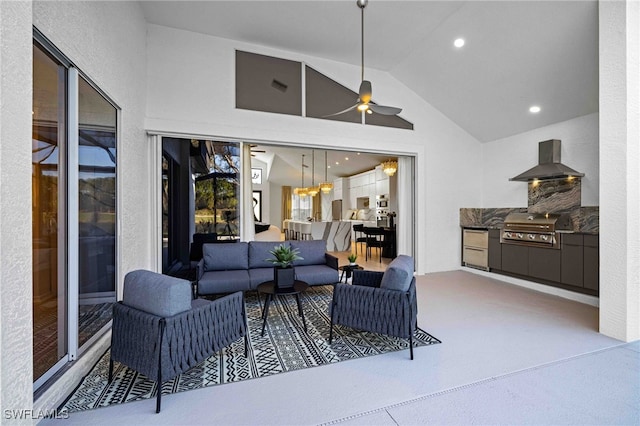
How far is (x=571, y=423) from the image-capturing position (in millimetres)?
1701

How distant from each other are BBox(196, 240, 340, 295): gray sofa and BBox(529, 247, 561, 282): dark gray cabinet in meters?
3.39

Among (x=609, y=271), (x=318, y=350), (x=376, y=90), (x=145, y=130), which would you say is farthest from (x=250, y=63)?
(x=609, y=271)

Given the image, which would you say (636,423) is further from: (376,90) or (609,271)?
(376,90)

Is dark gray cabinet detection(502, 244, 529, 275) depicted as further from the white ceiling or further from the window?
the window

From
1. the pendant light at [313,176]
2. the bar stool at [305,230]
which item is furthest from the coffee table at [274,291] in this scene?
the pendant light at [313,176]

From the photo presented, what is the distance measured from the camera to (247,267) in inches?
159

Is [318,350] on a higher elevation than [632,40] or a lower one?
lower

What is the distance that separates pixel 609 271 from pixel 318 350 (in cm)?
312

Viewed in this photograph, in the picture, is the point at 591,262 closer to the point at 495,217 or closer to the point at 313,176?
the point at 495,217

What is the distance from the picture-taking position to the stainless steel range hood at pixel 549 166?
437 cm

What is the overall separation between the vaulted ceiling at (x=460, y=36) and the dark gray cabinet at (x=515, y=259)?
7.27 ft

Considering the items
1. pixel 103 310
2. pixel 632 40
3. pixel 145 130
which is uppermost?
pixel 632 40

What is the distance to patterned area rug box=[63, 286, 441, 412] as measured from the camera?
1.99 m

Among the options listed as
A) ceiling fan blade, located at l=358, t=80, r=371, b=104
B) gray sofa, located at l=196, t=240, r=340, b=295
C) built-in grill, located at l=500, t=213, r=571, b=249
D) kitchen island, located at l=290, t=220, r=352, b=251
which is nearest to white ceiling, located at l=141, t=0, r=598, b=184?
ceiling fan blade, located at l=358, t=80, r=371, b=104
